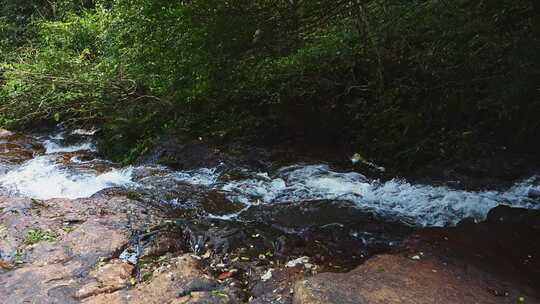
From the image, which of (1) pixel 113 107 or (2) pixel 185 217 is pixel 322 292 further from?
(1) pixel 113 107

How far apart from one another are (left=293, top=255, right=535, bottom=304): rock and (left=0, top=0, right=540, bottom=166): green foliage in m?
1.85

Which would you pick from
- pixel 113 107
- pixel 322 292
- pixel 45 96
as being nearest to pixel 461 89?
pixel 322 292

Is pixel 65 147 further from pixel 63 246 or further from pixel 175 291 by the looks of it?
pixel 175 291

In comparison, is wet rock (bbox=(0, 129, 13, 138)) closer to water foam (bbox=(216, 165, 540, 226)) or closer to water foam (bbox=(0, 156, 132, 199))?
water foam (bbox=(0, 156, 132, 199))

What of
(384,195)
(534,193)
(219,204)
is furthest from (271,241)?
(534,193)

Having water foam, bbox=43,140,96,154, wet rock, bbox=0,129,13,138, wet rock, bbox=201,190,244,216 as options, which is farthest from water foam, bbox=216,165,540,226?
wet rock, bbox=0,129,13,138

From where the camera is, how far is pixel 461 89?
5.78m

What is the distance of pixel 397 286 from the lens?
344 centimetres

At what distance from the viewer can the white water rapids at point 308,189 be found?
17.0 feet

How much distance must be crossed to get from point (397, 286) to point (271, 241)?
156 cm

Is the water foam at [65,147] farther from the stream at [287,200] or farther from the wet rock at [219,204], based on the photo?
the wet rock at [219,204]

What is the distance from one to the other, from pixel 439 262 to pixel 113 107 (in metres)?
7.40

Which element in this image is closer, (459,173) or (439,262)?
(439,262)

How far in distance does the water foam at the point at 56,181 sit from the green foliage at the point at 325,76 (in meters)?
1.10
